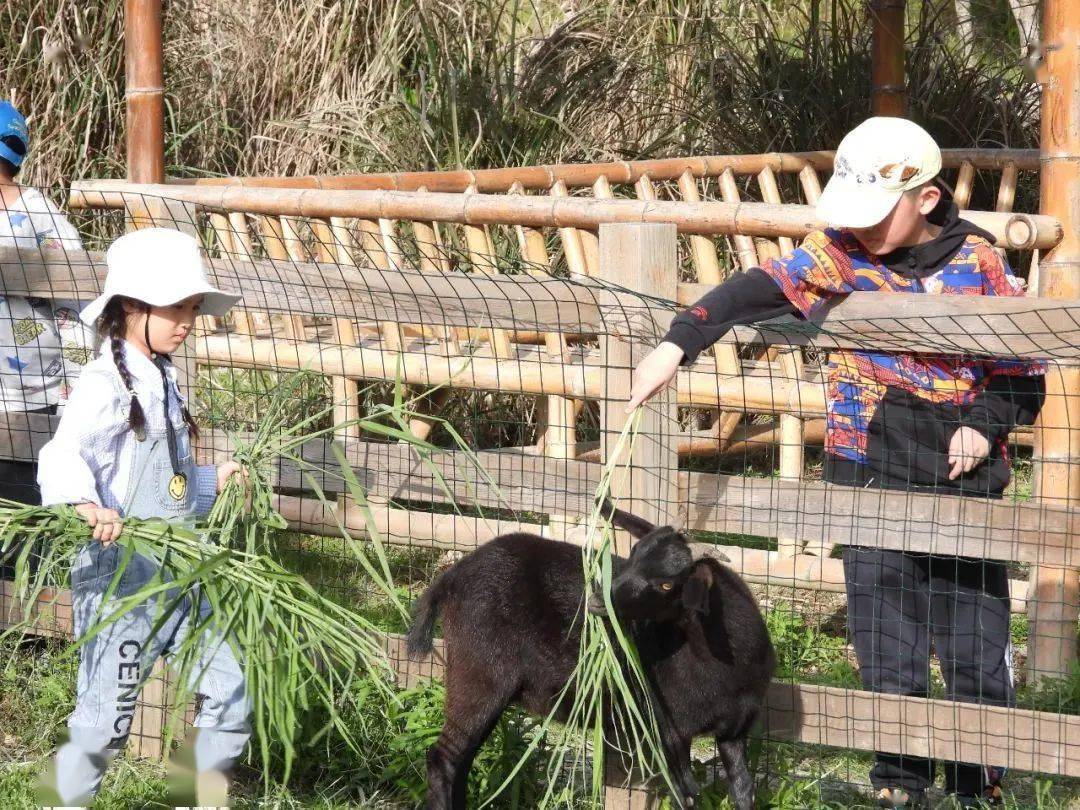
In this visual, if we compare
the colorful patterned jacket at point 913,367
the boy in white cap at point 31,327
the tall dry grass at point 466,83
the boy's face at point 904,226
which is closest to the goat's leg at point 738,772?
the colorful patterned jacket at point 913,367

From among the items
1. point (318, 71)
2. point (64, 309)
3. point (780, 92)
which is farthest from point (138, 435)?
point (318, 71)

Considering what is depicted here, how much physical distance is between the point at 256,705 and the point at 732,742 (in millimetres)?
1342

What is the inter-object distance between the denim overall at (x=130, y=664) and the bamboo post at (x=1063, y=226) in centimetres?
284

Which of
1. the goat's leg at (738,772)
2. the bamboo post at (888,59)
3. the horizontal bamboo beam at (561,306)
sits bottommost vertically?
the goat's leg at (738,772)

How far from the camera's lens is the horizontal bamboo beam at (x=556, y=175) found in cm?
676

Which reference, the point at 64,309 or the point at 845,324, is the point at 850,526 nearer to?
the point at 845,324

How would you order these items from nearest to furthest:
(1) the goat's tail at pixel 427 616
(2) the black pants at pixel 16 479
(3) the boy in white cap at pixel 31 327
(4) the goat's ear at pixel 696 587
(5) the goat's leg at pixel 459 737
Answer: (4) the goat's ear at pixel 696 587 → (5) the goat's leg at pixel 459 737 → (1) the goat's tail at pixel 427 616 → (3) the boy in white cap at pixel 31 327 → (2) the black pants at pixel 16 479

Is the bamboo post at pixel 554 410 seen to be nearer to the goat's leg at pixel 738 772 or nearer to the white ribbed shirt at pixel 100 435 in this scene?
the goat's leg at pixel 738 772

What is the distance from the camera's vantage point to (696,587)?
3457 mm

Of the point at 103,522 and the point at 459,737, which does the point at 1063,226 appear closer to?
the point at 459,737

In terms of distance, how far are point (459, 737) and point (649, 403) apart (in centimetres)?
108

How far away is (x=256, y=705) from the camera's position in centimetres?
313

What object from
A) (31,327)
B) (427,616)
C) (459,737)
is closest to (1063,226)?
(427,616)

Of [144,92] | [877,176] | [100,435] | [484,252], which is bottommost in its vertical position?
[100,435]
